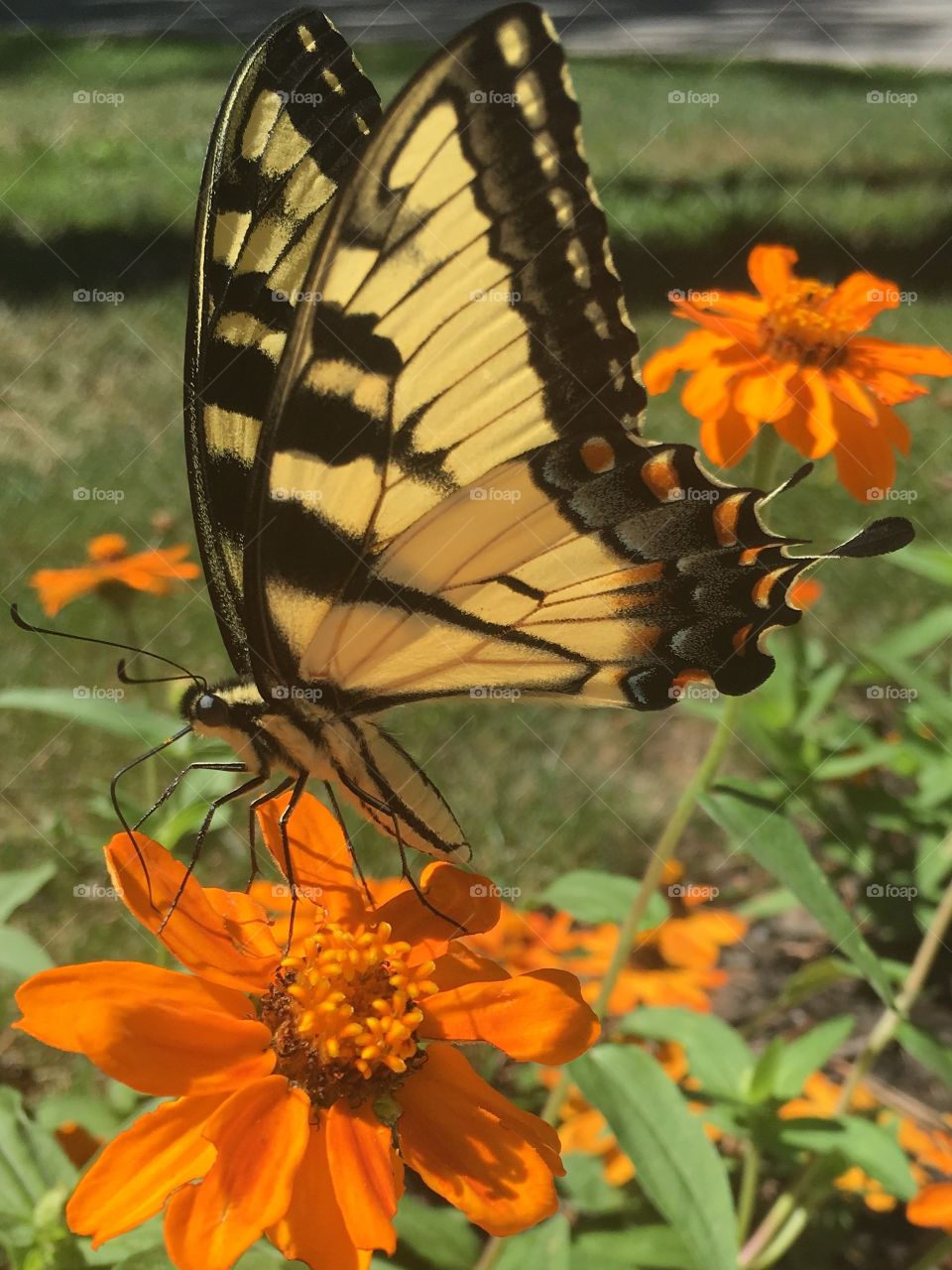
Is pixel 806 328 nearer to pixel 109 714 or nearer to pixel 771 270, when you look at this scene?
pixel 771 270

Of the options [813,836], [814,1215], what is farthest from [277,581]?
[813,836]

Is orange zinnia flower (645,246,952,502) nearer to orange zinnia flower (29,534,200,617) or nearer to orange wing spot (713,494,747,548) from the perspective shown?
orange wing spot (713,494,747,548)

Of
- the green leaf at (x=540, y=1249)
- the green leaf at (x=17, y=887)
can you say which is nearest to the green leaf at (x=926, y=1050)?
the green leaf at (x=540, y=1249)

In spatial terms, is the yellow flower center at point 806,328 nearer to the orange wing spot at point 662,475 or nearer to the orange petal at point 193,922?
the orange wing spot at point 662,475

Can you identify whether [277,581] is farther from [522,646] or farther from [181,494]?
[181,494]

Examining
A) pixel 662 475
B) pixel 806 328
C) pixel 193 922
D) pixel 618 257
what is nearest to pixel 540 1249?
pixel 193 922
